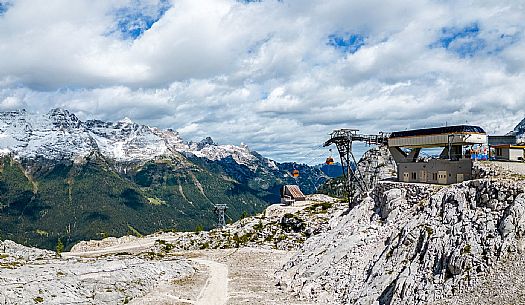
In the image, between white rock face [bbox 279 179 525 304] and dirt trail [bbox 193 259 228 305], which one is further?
dirt trail [bbox 193 259 228 305]

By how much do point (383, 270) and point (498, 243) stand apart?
1219 centimetres

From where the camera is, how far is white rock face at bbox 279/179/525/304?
38.8 meters

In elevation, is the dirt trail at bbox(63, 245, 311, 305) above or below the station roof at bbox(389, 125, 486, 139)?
below

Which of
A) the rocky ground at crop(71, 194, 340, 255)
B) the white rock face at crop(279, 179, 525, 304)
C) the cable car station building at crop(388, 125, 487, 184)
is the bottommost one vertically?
the rocky ground at crop(71, 194, 340, 255)

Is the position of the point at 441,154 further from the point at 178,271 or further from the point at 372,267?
the point at 178,271

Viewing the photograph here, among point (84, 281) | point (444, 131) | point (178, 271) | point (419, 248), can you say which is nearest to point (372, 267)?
point (419, 248)

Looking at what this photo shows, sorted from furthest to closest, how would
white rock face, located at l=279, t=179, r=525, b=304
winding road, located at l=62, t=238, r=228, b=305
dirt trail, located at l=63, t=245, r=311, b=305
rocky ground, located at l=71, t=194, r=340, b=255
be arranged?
rocky ground, located at l=71, t=194, r=340, b=255
winding road, located at l=62, t=238, r=228, b=305
dirt trail, located at l=63, t=245, r=311, b=305
white rock face, located at l=279, t=179, r=525, b=304

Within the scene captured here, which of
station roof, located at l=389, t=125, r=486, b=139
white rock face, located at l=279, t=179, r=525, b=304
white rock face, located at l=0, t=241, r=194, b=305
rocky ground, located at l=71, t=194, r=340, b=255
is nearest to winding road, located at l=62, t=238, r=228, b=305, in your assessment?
white rock face, located at l=0, t=241, r=194, b=305

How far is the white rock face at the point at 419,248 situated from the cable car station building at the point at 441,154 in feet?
14.5

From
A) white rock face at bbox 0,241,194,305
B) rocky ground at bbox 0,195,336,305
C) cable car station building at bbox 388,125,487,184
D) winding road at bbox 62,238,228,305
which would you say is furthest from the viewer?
cable car station building at bbox 388,125,487,184

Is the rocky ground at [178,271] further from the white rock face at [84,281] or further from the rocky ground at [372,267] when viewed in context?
the rocky ground at [372,267]

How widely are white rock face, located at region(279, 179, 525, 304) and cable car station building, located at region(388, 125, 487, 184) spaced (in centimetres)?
441

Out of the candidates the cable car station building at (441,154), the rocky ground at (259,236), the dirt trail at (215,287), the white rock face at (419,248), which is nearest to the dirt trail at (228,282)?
the dirt trail at (215,287)

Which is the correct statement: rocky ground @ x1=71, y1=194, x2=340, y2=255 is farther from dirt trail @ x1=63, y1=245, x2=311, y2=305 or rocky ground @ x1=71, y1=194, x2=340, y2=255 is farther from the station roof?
the station roof
